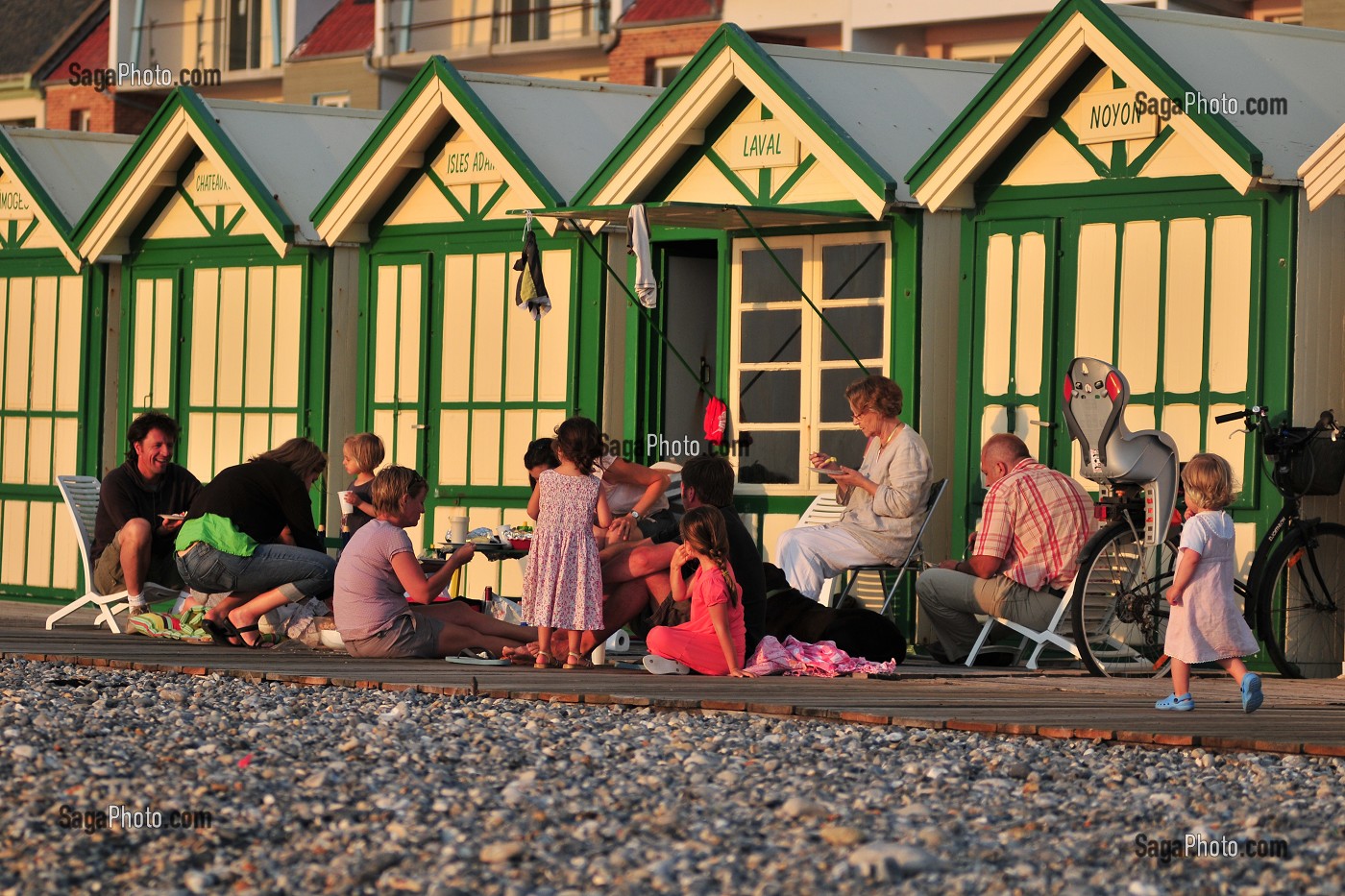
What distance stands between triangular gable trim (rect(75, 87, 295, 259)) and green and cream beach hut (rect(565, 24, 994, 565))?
3.09 metres

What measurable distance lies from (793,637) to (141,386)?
7417 millimetres

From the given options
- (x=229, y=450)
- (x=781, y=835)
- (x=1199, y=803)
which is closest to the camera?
(x=781, y=835)

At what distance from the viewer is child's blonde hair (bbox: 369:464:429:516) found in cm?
1109

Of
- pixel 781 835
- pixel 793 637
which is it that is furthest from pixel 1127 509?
pixel 781 835

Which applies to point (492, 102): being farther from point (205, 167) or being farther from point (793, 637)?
point (793, 637)

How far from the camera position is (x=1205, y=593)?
923 centimetres

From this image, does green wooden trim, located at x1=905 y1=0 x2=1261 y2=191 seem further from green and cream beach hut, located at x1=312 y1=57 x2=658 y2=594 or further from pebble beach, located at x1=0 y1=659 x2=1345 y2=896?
pebble beach, located at x1=0 y1=659 x2=1345 y2=896

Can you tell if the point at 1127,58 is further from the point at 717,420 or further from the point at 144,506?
the point at 144,506

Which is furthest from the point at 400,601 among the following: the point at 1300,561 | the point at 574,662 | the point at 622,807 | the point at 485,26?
the point at 485,26

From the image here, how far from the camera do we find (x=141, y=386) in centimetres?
1694

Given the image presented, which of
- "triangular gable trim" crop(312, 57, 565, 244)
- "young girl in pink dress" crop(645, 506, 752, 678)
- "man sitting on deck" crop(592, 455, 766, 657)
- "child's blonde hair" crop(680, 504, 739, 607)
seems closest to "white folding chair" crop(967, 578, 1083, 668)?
"man sitting on deck" crop(592, 455, 766, 657)

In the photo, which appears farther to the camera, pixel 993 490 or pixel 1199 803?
pixel 993 490

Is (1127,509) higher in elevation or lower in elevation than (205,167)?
lower

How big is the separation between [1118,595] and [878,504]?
61.7 inches
